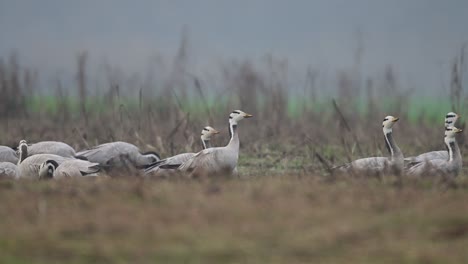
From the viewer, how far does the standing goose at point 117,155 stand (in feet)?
Answer: 38.1

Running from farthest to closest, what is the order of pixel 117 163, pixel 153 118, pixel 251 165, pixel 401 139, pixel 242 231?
pixel 401 139 < pixel 153 118 < pixel 251 165 < pixel 117 163 < pixel 242 231

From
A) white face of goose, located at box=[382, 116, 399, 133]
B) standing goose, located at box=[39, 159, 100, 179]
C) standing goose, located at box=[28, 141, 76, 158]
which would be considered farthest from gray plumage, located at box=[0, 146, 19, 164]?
white face of goose, located at box=[382, 116, 399, 133]

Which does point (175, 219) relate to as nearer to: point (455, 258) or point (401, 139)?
point (455, 258)

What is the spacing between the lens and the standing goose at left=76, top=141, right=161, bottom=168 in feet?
38.1

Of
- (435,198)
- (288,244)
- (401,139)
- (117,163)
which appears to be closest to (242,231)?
(288,244)

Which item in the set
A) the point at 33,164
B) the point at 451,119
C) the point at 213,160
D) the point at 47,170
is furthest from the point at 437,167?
the point at 33,164

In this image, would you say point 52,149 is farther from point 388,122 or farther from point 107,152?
point 388,122

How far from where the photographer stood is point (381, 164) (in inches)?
395

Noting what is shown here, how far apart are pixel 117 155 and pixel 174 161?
4.28 feet

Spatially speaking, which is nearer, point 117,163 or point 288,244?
point 288,244

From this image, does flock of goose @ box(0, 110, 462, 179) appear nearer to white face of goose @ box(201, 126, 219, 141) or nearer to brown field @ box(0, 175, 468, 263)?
white face of goose @ box(201, 126, 219, 141)

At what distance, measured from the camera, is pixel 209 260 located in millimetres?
5797

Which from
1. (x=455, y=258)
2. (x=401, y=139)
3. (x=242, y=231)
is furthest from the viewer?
(x=401, y=139)

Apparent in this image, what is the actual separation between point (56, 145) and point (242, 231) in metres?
6.29
